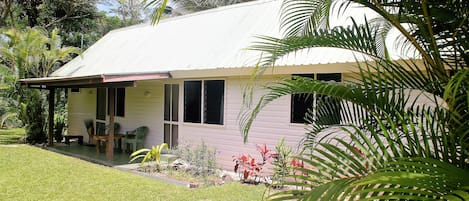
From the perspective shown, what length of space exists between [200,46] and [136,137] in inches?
136

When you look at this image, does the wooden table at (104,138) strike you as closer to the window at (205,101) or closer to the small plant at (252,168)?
the window at (205,101)

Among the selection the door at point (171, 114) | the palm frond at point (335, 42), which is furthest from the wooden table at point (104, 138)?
the palm frond at point (335, 42)

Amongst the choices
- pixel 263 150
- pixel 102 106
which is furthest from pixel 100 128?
pixel 263 150

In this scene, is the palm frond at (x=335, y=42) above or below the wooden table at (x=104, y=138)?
above

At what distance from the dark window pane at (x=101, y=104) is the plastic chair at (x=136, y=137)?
3100 millimetres

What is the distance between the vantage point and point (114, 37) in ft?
62.0

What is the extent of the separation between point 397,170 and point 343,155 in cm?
38

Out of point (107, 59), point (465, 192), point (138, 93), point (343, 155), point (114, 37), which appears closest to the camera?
point (465, 192)

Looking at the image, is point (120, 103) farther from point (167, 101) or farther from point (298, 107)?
point (298, 107)

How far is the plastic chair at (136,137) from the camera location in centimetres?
1268

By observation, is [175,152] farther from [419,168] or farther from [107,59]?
[419,168]

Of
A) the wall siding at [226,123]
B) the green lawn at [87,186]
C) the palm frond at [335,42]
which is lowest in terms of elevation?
the green lawn at [87,186]

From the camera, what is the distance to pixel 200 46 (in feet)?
40.5

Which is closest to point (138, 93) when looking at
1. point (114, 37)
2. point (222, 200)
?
point (114, 37)
